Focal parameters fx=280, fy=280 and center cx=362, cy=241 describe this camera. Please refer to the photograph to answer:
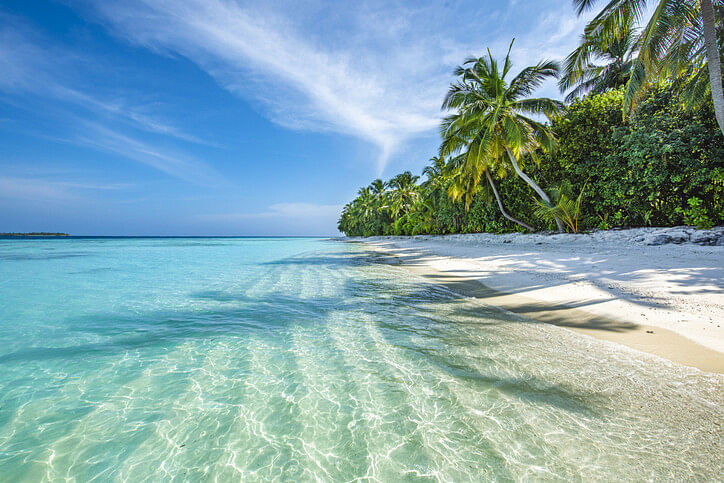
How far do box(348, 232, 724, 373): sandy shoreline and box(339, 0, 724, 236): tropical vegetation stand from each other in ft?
11.2

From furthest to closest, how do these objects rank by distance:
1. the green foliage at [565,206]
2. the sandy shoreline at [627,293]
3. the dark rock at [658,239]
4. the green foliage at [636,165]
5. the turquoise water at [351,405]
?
the green foliage at [565,206] < the green foliage at [636,165] < the dark rock at [658,239] < the sandy shoreline at [627,293] < the turquoise water at [351,405]

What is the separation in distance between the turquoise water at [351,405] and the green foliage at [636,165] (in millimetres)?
11472

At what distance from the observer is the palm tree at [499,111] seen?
13766 mm

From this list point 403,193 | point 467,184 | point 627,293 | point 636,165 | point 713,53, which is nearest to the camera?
point 627,293

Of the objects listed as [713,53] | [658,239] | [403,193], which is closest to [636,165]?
[658,239]

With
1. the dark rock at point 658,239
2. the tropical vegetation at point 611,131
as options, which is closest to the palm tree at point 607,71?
the tropical vegetation at point 611,131

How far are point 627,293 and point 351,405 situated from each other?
218 inches

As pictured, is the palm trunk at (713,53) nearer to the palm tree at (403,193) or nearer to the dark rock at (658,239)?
the dark rock at (658,239)

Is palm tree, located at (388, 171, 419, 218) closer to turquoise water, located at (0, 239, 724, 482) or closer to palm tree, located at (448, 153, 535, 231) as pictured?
palm tree, located at (448, 153, 535, 231)

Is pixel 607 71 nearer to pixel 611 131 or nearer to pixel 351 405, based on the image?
pixel 611 131

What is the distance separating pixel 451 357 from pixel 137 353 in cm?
386

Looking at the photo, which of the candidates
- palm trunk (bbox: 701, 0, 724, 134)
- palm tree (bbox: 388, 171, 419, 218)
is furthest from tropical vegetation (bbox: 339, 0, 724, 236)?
palm tree (bbox: 388, 171, 419, 218)

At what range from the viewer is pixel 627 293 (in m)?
5.01

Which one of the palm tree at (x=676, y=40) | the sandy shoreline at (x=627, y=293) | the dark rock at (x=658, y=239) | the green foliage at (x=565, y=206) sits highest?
the palm tree at (x=676, y=40)
